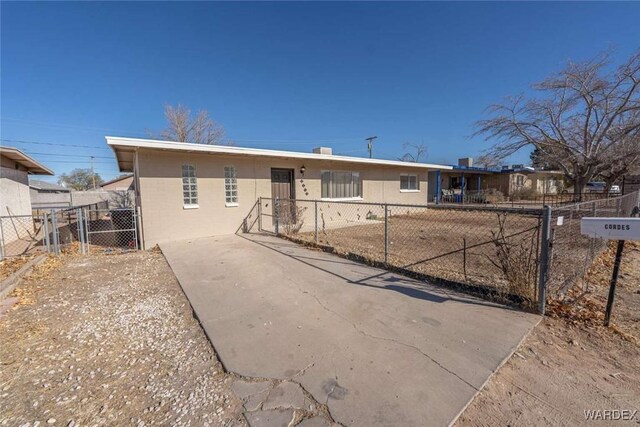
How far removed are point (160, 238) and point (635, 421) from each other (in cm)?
905

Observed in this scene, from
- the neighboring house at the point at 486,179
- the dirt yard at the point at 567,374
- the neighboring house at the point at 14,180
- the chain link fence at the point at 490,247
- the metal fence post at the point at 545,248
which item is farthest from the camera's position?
the neighboring house at the point at 486,179

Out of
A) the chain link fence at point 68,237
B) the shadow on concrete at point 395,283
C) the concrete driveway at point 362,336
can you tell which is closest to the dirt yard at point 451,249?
the shadow on concrete at point 395,283

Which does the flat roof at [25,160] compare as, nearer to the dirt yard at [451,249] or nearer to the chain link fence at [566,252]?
the dirt yard at [451,249]

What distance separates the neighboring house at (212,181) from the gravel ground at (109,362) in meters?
3.69

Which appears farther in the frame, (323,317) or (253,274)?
(253,274)

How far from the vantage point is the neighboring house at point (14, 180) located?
8.88 meters

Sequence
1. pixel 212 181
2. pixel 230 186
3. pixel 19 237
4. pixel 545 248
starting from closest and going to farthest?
pixel 545 248, pixel 212 181, pixel 230 186, pixel 19 237

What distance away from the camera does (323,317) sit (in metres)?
3.29

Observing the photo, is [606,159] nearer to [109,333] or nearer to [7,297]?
[109,333]

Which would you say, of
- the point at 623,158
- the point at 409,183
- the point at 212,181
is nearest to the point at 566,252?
the point at 212,181

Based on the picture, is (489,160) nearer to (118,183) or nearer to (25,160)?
(25,160)

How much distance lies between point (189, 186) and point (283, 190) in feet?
11.1

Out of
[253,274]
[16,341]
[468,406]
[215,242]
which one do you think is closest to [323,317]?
[468,406]

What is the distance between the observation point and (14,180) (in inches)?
392
